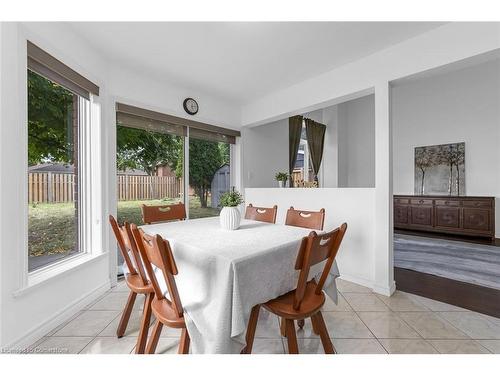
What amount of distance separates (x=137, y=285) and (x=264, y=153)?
341 centimetres

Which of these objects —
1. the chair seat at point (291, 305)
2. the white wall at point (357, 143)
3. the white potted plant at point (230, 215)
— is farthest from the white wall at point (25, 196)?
the white wall at point (357, 143)

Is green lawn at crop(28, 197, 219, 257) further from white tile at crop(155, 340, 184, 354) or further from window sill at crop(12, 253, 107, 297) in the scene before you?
white tile at crop(155, 340, 184, 354)

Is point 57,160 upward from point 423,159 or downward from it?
downward

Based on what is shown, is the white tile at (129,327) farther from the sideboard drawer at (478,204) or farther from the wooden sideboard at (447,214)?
the sideboard drawer at (478,204)

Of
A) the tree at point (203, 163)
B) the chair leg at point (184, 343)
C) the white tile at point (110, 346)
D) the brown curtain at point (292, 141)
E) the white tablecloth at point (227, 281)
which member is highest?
the brown curtain at point (292, 141)

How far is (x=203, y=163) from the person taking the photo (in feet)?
12.7

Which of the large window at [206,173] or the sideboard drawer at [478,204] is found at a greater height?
the large window at [206,173]

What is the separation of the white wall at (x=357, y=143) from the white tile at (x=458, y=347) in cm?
479

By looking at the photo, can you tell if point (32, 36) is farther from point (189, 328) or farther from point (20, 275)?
point (189, 328)

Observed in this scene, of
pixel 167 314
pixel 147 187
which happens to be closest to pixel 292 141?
pixel 147 187

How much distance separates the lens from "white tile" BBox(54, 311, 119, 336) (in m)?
1.81

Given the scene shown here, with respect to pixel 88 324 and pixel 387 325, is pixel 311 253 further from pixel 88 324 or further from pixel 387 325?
pixel 88 324

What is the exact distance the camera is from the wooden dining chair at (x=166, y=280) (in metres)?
1.07

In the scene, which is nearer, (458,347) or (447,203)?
(458,347)
